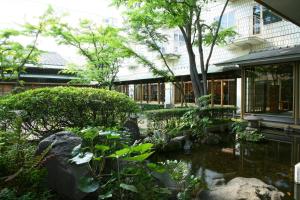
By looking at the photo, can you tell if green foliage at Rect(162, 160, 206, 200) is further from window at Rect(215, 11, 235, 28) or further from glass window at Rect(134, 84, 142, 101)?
glass window at Rect(134, 84, 142, 101)

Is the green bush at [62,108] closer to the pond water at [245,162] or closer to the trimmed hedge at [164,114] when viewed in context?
the trimmed hedge at [164,114]

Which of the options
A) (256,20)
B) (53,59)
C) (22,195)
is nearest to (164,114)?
(22,195)

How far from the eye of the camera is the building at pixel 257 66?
12.2 meters

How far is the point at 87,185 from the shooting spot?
2.81 meters

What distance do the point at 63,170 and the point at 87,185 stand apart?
1.52 ft

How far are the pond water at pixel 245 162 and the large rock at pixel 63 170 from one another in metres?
3.16

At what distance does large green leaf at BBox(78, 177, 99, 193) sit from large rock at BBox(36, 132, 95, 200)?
0.15 meters

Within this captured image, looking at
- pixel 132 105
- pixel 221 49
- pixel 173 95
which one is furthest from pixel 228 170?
pixel 173 95

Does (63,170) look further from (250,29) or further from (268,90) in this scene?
(250,29)

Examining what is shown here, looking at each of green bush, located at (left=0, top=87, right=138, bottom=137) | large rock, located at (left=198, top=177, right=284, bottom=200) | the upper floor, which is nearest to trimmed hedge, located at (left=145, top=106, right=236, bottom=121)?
green bush, located at (left=0, top=87, right=138, bottom=137)

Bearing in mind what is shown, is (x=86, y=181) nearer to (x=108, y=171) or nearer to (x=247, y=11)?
(x=108, y=171)

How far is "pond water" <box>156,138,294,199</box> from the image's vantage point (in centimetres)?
552

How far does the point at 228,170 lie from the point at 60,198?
4.37 meters

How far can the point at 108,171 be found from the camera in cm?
360
